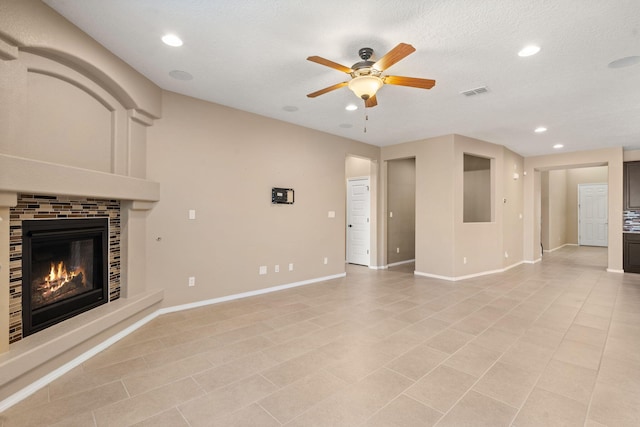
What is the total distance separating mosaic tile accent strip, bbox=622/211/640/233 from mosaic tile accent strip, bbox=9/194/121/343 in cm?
→ 963

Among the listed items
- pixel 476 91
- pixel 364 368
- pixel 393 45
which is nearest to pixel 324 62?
pixel 393 45

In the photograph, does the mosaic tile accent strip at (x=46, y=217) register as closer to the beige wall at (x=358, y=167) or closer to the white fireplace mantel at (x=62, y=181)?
the white fireplace mantel at (x=62, y=181)

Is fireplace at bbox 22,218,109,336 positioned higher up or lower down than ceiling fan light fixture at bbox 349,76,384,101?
lower down

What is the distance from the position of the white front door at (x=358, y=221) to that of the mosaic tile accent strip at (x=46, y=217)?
5015 mm

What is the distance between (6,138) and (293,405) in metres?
2.67

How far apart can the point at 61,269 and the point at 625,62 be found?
5.78 m

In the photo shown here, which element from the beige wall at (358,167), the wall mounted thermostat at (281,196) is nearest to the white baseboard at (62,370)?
the wall mounted thermostat at (281,196)

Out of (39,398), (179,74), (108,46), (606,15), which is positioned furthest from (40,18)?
(606,15)

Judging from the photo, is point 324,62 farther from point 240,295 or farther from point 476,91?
point 240,295

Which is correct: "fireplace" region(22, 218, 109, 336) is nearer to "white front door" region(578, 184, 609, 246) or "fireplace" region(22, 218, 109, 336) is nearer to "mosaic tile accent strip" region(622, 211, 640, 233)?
"mosaic tile accent strip" region(622, 211, 640, 233)

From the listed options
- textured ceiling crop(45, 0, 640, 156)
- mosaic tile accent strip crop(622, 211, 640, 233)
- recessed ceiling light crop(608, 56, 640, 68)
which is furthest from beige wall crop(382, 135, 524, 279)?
recessed ceiling light crop(608, 56, 640, 68)

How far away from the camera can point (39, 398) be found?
2074mm

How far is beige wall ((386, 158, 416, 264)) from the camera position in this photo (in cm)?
717

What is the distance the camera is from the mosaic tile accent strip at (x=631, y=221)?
21.5 feet
